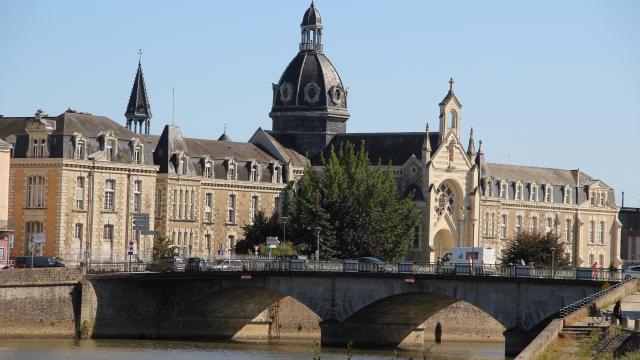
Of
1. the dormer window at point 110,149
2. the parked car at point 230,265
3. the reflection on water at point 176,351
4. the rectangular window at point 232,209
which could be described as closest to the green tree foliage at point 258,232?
the rectangular window at point 232,209

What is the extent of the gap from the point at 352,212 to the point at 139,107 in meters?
46.2

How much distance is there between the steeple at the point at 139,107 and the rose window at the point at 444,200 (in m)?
32.7

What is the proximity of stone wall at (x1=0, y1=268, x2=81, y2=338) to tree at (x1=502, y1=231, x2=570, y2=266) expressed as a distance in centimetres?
5243

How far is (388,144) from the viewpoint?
156500 millimetres

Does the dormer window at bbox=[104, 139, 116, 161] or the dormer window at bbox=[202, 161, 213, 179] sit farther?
the dormer window at bbox=[202, 161, 213, 179]

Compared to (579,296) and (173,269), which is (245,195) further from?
(579,296)

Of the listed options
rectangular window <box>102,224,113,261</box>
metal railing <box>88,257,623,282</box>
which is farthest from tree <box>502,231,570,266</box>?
metal railing <box>88,257,623,282</box>

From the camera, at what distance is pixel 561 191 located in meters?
177

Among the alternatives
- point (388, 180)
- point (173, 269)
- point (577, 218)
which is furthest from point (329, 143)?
point (173, 269)

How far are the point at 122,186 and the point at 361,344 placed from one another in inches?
1094

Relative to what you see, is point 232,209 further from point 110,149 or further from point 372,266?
point 372,266

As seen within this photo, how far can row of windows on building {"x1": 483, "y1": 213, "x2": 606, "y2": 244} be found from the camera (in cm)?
16662

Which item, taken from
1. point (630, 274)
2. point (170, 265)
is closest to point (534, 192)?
point (170, 265)

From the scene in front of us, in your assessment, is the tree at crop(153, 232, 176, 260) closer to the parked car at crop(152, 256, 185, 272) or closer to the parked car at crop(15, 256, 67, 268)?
the parked car at crop(152, 256, 185, 272)
